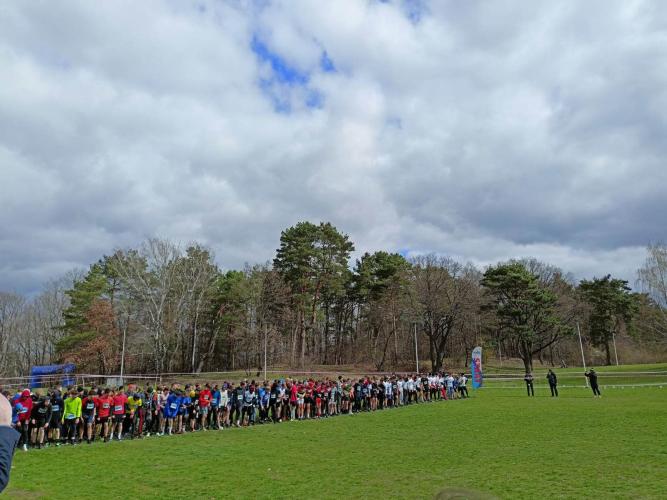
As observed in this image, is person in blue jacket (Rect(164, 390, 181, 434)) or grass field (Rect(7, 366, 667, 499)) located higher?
person in blue jacket (Rect(164, 390, 181, 434))

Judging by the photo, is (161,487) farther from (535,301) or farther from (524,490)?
(535,301)

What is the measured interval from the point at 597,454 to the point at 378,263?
193 feet

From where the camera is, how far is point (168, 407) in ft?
58.4

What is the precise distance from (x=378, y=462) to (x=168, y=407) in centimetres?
956

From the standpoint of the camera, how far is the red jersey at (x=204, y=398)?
18.8 metres

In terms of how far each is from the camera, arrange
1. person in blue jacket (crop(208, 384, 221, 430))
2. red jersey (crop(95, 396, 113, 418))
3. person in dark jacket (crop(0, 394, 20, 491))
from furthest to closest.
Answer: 1. person in blue jacket (crop(208, 384, 221, 430))
2. red jersey (crop(95, 396, 113, 418))
3. person in dark jacket (crop(0, 394, 20, 491))

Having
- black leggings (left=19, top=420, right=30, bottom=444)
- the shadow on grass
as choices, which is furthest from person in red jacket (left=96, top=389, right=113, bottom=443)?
the shadow on grass

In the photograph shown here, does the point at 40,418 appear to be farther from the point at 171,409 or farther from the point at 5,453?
the point at 5,453

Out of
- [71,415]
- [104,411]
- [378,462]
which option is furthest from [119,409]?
[378,462]

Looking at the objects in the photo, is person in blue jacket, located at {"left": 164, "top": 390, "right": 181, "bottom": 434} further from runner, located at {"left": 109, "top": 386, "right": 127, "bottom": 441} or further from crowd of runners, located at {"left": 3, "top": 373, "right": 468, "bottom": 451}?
runner, located at {"left": 109, "top": 386, "right": 127, "bottom": 441}

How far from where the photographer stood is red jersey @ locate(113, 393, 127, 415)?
54.1 feet

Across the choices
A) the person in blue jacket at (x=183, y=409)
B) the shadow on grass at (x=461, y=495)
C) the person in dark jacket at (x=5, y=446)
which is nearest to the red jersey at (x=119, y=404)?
the person in blue jacket at (x=183, y=409)

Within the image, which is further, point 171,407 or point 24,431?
point 171,407

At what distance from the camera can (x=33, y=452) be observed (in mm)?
13742
